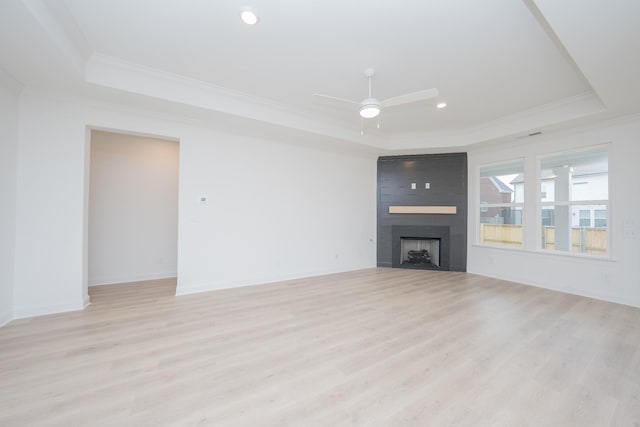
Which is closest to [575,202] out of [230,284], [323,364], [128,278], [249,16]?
[323,364]

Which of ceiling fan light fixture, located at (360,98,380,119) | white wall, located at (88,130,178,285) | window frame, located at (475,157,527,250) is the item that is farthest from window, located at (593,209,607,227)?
white wall, located at (88,130,178,285)

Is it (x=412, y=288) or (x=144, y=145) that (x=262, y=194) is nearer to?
(x=144, y=145)

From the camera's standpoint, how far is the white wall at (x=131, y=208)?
440 centimetres

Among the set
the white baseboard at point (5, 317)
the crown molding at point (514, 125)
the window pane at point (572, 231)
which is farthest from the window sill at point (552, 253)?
the white baseboard at point (5, 317)

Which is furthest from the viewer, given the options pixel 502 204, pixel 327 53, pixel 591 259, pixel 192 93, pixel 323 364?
pixel 502 204

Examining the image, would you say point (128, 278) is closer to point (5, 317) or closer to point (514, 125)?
point (5, 317)

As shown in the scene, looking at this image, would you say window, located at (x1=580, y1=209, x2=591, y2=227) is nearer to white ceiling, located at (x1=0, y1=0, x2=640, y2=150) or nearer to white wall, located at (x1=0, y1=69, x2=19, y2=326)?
white ceiling, located at (x1=0, y1=0, x2=640, y2=150)

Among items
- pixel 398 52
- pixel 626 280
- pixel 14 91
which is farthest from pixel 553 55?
pixel 14 91

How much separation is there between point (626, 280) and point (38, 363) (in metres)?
6.91

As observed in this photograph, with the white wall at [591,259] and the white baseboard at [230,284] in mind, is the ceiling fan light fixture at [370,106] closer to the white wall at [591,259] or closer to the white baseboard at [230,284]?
the white baseboard at [230,284]

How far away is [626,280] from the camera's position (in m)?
3.66

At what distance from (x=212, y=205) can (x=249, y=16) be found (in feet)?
9.03

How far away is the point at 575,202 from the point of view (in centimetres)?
424

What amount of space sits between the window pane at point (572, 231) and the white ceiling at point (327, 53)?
152 cm
